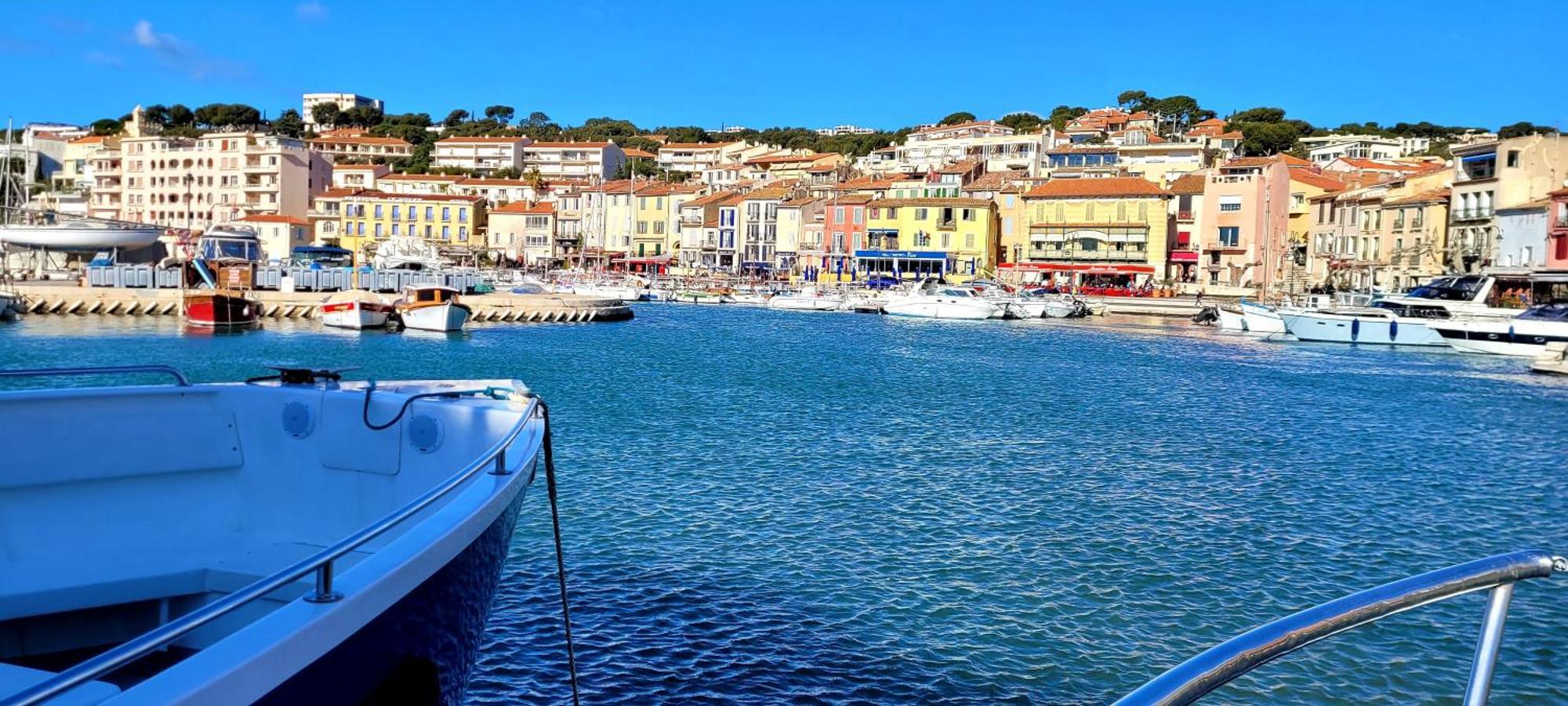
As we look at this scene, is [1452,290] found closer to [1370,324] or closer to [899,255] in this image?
[1370,324]

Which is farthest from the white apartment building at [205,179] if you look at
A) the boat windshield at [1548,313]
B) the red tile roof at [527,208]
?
the boat windshield at [1548,313]

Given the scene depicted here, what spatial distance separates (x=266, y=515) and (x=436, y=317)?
43.7 meters

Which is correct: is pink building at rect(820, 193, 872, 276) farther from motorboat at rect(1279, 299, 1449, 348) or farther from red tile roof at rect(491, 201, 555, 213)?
motorboat at rect(1279, 299, 1449, 348)

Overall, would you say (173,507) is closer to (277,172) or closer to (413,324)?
(413,324)

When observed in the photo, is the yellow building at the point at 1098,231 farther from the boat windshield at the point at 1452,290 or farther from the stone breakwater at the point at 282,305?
the stone breakwater at the point at 282,305

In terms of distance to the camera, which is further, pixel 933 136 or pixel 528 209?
pixel 933 136

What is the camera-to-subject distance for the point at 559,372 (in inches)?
1400

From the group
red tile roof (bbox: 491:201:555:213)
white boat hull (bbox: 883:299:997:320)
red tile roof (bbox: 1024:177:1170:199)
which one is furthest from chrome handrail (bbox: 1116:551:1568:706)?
red tile roof (bbox: 491:201:555:213)

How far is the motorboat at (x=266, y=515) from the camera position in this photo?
5258 mm

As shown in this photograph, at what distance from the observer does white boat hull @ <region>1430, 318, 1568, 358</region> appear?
47094 millimetres

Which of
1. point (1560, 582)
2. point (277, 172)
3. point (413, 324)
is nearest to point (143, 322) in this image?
point (413, 324)

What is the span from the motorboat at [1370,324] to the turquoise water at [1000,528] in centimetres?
1618

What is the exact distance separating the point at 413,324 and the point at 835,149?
123 m

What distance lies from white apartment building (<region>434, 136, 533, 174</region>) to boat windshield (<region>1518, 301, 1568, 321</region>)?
126 meters
